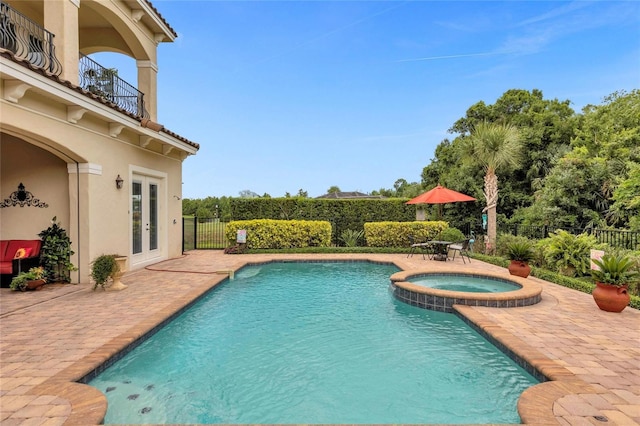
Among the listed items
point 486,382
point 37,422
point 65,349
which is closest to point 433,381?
point 486,382

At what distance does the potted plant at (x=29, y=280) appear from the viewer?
718 cm

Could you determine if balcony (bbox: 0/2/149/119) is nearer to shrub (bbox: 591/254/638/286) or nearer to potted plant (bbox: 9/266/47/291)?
potted plant (bbox: 9/266/47/291)

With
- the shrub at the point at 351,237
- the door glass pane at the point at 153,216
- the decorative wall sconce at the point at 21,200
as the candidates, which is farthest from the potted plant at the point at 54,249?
the shrub at the point at 351,237

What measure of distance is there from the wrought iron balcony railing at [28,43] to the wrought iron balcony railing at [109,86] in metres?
1.41

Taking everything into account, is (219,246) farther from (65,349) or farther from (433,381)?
(433,381)

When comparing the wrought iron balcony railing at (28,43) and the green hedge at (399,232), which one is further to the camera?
the green hedge at (399,232)

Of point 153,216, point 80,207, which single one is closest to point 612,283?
point 80,207

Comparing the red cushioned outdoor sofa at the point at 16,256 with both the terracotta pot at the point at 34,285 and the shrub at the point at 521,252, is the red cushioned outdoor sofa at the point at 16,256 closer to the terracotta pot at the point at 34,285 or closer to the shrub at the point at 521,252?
the terracotta pot at the point at 34,285

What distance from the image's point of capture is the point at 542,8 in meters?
12.8

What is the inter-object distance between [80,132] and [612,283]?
37.9 feet

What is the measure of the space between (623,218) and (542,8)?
8.85 metres

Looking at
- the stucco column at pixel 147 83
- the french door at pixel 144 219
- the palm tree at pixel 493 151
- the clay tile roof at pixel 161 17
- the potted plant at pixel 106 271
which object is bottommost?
the potted plant at pixel 106 271

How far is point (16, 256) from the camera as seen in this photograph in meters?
7.53

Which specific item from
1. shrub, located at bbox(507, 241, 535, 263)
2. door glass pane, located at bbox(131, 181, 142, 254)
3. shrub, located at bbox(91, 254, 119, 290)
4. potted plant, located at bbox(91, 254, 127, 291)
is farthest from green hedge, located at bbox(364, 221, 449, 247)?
shrub, located at bbox(91, 254, 119, 290)
